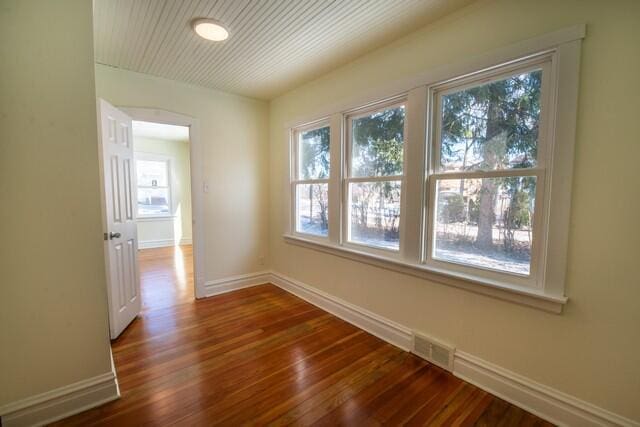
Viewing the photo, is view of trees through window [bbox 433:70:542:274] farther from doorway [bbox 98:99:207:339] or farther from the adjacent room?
doorway [bbox 98:99:207:339]

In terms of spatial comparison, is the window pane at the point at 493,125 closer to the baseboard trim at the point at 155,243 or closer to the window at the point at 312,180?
the window at the point at 312,180

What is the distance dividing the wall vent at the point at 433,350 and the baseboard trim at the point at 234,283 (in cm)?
234

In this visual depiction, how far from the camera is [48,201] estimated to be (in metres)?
1.47

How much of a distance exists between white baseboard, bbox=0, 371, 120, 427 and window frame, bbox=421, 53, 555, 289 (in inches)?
90.7

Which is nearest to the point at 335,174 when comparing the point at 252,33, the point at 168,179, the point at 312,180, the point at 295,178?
the point at 312,180

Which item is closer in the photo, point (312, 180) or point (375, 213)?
point (375, 213)

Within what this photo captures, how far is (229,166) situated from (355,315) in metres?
2.39

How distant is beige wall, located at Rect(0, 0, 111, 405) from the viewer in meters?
1.37

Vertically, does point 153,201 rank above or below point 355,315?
above

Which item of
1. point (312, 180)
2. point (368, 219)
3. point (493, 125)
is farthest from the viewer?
point (312, 180)

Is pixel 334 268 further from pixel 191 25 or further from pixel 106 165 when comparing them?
pixel 191 25

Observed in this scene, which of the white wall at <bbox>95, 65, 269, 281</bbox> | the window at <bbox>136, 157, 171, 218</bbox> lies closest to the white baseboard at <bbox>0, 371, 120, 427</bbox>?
the white wall at <bbox>95, 65, 269, 281</bbox>

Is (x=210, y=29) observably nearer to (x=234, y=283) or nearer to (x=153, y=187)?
(x=234, y=283)

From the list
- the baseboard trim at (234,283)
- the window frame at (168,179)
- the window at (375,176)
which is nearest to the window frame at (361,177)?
the window at (375,176)
